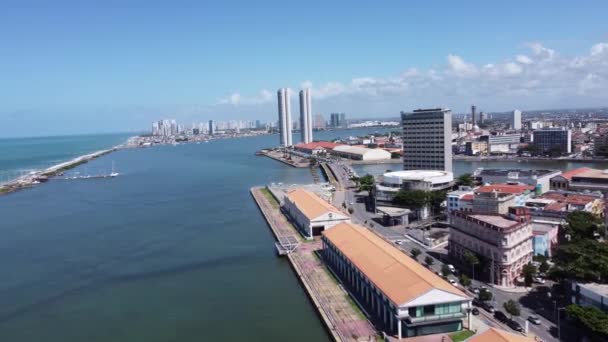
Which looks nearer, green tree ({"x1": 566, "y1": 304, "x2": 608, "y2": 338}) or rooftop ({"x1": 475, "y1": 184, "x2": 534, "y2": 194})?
green tree ({"x1": 566, "y1": 304, "x2": 608, "y2": 338})

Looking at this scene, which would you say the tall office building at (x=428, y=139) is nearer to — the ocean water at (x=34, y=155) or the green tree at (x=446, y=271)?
the green tree at (x=446, y=271)

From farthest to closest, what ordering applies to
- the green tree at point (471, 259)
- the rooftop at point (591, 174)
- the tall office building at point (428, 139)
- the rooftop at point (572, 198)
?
the tall office building at point (428, 139) < the rooftop at point (591, 174) < the rooftop at point (572, 198) < the green tree at point (471, 259)

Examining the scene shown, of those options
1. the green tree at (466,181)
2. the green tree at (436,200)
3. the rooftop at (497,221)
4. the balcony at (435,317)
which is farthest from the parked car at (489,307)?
the green tree at (466,181)

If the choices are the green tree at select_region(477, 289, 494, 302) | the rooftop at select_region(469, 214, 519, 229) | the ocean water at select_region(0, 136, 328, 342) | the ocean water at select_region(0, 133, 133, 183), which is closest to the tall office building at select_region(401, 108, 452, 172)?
the ocean water at select_region(0, 136, 328, 342)

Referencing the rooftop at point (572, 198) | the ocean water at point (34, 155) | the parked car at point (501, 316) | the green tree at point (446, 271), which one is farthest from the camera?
the ocean water at point (34, 155)

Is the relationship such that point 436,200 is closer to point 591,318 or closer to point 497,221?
point 497,221

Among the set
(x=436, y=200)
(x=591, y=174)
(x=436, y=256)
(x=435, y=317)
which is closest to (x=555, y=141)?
(x=591, y=174)

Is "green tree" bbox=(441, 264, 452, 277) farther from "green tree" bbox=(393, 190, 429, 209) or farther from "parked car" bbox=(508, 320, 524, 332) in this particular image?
"green tree" bbox=(393, 190, 429, 209)
